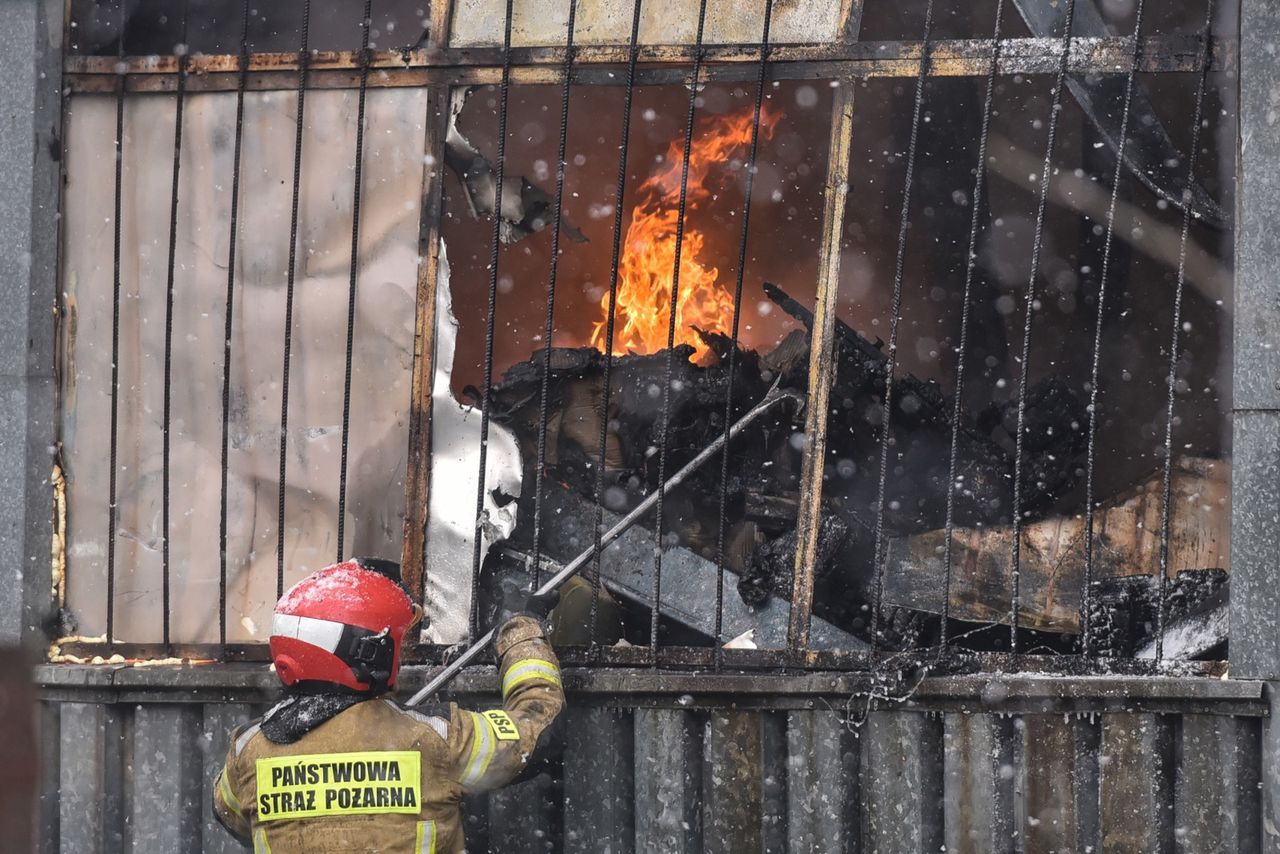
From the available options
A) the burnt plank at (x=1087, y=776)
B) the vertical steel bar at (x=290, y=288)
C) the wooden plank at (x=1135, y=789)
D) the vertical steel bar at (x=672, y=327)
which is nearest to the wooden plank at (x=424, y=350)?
the vertical steel bar at (x=290, y=288)

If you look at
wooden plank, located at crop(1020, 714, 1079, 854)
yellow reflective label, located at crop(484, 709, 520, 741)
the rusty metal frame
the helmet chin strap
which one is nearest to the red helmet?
the helmet chin strap

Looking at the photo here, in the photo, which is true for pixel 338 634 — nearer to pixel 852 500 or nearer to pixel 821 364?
pixel 821 364

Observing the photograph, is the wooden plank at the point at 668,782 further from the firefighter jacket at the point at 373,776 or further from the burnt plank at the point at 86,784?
the burnt plank at the point at 86,784

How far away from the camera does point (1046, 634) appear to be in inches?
233

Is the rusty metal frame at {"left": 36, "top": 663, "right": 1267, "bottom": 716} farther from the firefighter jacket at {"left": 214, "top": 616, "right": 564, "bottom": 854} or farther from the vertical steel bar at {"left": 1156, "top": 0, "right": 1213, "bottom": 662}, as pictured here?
the firefighter jacket at {"left": 214, "top": 616, "right": 564, "bottom": 854}

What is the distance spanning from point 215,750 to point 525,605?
1.55 m

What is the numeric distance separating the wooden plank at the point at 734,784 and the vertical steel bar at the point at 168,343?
243 cm

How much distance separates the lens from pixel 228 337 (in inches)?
222

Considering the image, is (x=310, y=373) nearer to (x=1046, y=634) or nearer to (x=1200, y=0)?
(x=1046, y=634)

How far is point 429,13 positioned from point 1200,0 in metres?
4.44

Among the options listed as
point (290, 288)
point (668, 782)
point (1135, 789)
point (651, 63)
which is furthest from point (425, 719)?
point (651, 63)

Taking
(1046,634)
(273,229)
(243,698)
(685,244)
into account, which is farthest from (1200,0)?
(243,698)

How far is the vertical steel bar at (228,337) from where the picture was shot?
222 inches

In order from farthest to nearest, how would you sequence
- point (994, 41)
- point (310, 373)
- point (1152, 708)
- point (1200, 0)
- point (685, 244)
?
point (685, 244) → point (1200, 0) → point (310, 373) → point (994, 41) → point (1152, 708)
